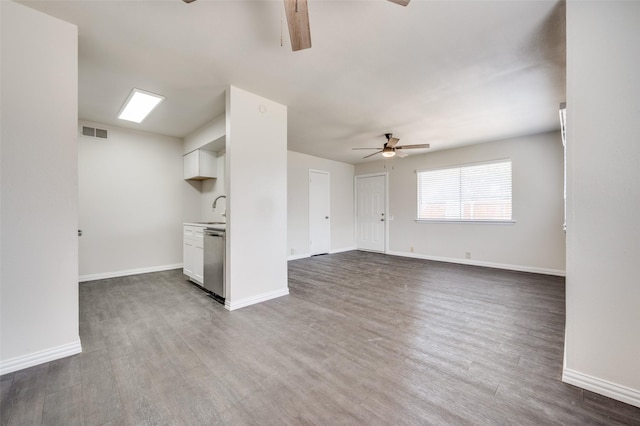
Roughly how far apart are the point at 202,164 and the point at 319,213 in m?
3.07

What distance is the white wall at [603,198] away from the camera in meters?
1.52

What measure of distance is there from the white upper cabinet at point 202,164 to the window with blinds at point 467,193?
4.64 m

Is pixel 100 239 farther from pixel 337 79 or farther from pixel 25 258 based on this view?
pixel 337 79

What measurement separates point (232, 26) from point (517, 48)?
8.04 feet

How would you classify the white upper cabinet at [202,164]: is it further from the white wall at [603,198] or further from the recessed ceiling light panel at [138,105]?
the white wall at [603,198]

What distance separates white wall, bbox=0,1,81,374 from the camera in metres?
1.81

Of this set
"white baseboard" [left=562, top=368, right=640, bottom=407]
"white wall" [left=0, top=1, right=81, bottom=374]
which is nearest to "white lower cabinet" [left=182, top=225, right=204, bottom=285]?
"white wall" [left=0, top=1, right=81, bottom=374]

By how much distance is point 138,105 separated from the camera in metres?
3.53

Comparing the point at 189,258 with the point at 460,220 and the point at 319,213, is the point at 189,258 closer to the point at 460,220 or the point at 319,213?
the point at 319,213

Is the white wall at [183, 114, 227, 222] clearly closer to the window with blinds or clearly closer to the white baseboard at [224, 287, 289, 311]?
the white baseboard at [224, 287, 289, 311]

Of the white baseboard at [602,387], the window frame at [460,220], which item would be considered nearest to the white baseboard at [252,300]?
the white baseboard at [602,387]

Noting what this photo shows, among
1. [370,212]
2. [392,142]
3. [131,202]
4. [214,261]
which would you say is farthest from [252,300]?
[370,212]

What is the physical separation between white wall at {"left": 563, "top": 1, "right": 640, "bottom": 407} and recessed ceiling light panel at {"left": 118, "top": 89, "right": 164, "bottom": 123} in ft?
13.3

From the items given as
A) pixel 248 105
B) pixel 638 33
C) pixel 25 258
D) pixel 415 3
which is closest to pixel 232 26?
pixel 248 105
